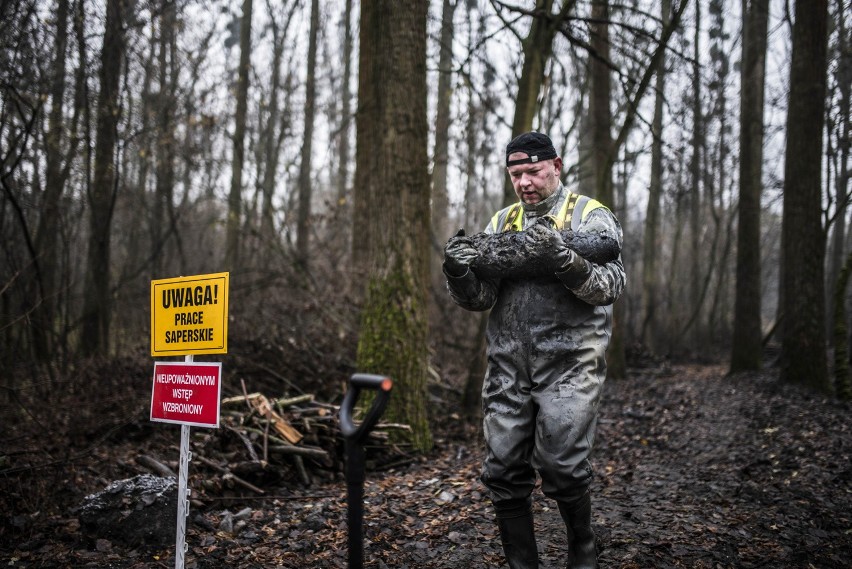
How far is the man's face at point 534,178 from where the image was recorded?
326 cm

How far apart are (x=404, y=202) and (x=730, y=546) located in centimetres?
426

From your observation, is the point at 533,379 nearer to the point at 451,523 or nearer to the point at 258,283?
the point at 451,523

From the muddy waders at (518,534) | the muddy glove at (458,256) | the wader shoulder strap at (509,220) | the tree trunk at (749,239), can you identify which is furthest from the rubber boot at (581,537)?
the tree trunk at (749,239)

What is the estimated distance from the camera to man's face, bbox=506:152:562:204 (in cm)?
326

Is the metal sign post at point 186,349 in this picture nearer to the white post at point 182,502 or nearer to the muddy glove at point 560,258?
the white post at point 182,502

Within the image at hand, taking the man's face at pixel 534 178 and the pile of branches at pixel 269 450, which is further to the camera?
the pile of branches at pixel 269 450

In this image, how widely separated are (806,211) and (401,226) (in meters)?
6.70

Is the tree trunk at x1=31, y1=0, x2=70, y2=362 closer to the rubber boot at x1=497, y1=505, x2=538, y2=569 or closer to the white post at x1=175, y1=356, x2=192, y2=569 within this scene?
the white post at x1=175, y1=356, x2=192, y2=569

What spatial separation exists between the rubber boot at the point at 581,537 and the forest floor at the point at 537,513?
0.52 meters

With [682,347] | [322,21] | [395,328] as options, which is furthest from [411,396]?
[682,347]

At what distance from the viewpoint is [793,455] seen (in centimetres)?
599

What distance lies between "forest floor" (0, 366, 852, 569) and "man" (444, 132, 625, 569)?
31.1 inches

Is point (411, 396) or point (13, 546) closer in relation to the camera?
point (13, 546)

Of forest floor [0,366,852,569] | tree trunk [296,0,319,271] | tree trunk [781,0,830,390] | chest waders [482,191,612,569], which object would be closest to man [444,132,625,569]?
chest waders [482,191,612,569]
